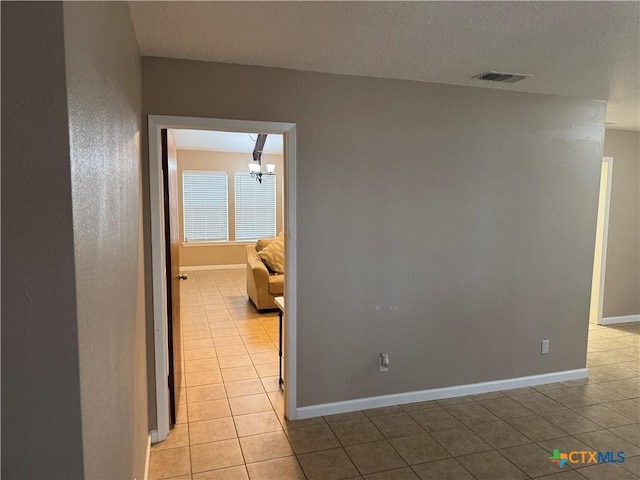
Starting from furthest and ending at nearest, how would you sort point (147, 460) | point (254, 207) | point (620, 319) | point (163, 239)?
point (254, 207) → point (620, 319) → point (163, 239) → point (147, 460)

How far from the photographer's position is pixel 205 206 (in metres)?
8.69

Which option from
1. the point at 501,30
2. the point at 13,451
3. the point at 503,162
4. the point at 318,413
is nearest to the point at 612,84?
the point at 503,162

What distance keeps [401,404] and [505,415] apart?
74cm

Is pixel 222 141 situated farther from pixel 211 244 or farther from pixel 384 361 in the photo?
pixel 384 361

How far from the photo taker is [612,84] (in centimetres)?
304

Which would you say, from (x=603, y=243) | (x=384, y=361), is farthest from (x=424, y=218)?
(x=603, y=243)

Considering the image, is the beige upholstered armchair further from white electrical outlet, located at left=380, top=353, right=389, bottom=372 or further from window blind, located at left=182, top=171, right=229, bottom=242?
window blind, located at left=182, top=171, right=229, bottom=242

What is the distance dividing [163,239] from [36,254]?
1884mm

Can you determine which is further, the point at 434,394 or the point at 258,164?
the point at 258,164

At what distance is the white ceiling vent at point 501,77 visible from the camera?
9.27 feet

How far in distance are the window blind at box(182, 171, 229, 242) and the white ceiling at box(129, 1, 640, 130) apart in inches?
250

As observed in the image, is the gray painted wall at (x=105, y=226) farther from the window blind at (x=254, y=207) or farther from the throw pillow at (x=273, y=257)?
the window blind at (x=254, y=207)

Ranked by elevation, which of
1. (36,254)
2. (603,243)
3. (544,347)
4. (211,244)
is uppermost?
(36,254)

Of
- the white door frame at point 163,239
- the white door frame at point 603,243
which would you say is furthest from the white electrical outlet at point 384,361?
the white door frame at point 603,243
